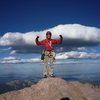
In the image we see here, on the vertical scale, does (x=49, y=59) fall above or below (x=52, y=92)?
above

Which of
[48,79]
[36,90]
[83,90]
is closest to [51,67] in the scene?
[48,79]

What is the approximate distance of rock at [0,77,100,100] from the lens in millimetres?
19000

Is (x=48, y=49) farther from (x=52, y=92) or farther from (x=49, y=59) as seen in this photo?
(x=52, y=92)

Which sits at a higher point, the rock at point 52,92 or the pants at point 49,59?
the pants at point 49,59

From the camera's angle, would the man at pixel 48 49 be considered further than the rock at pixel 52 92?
Yes

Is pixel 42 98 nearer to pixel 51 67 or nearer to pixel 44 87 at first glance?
pixel 44 87

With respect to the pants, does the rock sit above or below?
below

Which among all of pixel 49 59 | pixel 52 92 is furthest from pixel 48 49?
pixel 52 92

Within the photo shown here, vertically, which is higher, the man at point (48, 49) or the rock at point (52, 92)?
the man at point (48, 49)

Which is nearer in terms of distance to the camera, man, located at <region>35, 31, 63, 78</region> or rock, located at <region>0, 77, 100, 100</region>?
rock, located at <region>0, 77, 100, 100</region>

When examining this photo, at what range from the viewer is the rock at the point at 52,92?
19.0m

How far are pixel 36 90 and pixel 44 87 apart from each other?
2.73ft

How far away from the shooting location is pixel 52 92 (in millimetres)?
19344

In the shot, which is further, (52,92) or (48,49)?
(48,49)
